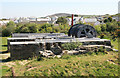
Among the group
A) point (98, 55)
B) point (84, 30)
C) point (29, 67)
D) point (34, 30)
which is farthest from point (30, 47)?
point (34, 30)

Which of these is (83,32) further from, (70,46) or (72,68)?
(72,68)

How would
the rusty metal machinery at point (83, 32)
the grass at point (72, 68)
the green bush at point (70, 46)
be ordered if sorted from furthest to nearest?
the rusty metal machinery at point (83, 32), the green bush at point (70, 46), the grass at point (72, 68)

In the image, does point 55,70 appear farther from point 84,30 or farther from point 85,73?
point 84,30

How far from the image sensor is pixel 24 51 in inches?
428

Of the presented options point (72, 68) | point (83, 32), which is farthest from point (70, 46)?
point (83, 32)

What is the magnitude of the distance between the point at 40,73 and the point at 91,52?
462 cm

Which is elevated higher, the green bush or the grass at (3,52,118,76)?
the green bush

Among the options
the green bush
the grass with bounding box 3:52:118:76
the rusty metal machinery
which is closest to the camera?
the grass with bounding box 3:52:118:76

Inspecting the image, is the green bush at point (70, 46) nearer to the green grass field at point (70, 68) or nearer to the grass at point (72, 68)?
the green grass field at point (70, 68)

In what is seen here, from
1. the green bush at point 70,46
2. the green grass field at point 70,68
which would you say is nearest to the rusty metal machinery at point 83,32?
the green bush at point 70,46

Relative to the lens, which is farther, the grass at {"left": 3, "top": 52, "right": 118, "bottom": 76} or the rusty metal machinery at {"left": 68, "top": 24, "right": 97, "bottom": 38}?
the rusty metal machinery at {"left": 68, "top": 24, "right": 97, "bottom": 38}

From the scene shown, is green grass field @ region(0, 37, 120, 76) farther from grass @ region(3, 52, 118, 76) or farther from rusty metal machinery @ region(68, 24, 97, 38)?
rusty metal machinery @ region(68, 24, 97, 38)

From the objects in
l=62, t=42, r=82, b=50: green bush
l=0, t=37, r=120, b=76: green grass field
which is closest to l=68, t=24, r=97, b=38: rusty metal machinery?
l=62, t=42, r=82, b=50: green bush

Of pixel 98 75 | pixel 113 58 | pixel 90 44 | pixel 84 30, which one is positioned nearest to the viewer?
pixel 98 75
